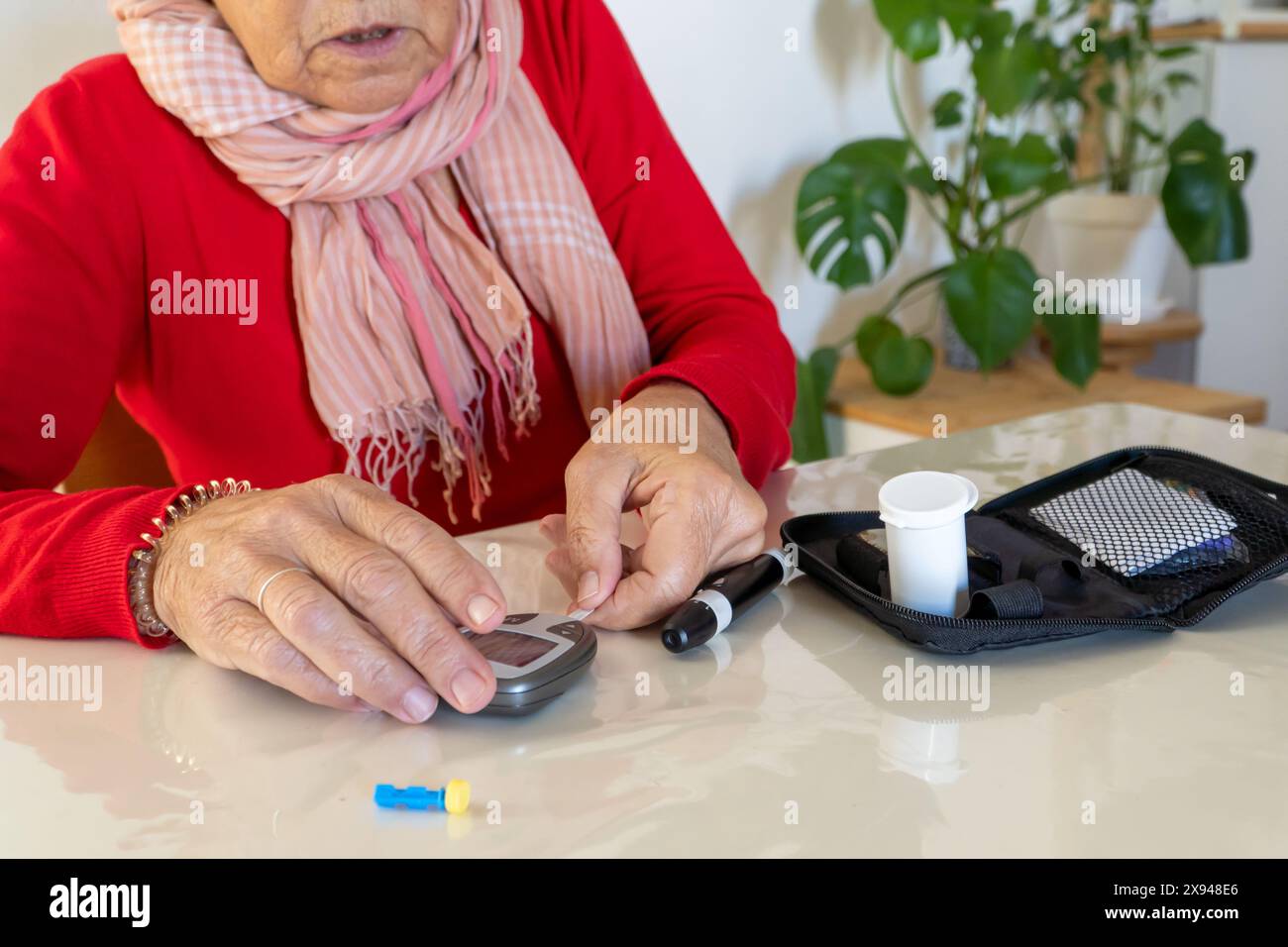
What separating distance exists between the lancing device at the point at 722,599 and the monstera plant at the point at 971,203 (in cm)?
153

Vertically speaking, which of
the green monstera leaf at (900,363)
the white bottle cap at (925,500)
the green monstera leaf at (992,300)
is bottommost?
the green monstera leaf at (900,363)

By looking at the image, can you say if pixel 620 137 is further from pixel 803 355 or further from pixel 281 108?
pixel 803 355

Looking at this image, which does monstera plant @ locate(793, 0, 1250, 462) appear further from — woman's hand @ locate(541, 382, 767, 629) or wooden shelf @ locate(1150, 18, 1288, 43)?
woman's hand @ locate(541, 382, 767, 629)

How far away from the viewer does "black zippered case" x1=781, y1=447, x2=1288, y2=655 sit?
27.8 inches

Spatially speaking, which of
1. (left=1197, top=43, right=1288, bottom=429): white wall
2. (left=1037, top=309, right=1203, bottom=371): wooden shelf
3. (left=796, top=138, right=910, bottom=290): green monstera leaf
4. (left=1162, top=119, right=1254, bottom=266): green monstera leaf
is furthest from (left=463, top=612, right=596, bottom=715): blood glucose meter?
(left=1197, top=43, right=1288, bottom=429): white wall

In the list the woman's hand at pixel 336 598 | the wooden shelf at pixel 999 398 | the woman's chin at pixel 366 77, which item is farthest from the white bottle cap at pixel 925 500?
the wooden shelf at pixel 999 398

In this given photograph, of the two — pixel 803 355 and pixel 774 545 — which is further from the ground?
pixel 774 545

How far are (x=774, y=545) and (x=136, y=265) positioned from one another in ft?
2.18

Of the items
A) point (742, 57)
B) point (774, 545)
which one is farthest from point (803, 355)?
point (774, 545)

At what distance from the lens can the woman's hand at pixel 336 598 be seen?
67 centimetres

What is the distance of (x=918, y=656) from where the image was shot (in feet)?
2.36

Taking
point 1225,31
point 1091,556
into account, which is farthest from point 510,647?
point 1225,31

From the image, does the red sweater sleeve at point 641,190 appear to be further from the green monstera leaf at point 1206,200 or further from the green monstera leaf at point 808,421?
the green monstera leaf at point 1206,200

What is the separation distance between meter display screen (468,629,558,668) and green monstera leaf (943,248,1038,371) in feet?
5.90
